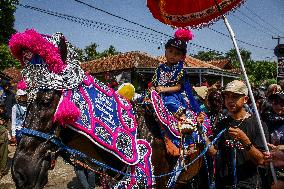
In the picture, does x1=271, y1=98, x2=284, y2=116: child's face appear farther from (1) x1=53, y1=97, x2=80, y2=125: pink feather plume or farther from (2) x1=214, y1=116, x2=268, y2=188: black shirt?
(1) x1=53, y1=97, x2=80, y2=125: pink feather plume

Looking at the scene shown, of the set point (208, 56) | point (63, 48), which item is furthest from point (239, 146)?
point (208, 56)

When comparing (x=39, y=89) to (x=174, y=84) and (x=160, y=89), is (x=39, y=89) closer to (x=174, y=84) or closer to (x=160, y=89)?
(x=160, y=89)

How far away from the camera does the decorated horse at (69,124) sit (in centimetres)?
279

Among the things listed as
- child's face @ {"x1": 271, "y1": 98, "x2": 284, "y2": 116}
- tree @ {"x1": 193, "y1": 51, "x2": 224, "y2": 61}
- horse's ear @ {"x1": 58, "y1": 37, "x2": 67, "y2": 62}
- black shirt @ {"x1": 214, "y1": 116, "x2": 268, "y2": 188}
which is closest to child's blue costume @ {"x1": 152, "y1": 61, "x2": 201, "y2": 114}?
black shirt @ {"x1": 214, "y1": 116, "x2": 268, "y2": 188}

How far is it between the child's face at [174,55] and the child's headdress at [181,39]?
5cm

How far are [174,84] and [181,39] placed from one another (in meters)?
0.61

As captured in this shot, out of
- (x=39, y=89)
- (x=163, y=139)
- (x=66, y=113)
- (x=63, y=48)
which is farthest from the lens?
(x=163, y=139)

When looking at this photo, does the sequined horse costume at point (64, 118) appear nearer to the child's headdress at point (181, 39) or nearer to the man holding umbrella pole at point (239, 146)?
Result: the man holding umbrella pole at point (239, 146)

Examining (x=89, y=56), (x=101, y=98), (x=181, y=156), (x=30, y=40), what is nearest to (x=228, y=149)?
(x=181, y=156)

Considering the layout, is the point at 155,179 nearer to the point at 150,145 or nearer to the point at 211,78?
the point at 150,145

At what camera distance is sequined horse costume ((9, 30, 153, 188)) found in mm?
2779

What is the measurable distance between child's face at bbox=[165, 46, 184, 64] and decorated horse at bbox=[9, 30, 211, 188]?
1.17 meters

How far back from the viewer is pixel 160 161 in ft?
12.5

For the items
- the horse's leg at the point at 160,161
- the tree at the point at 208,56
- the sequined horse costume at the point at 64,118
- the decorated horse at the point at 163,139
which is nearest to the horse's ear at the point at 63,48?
the sequined horse costume at the point at 64,118
